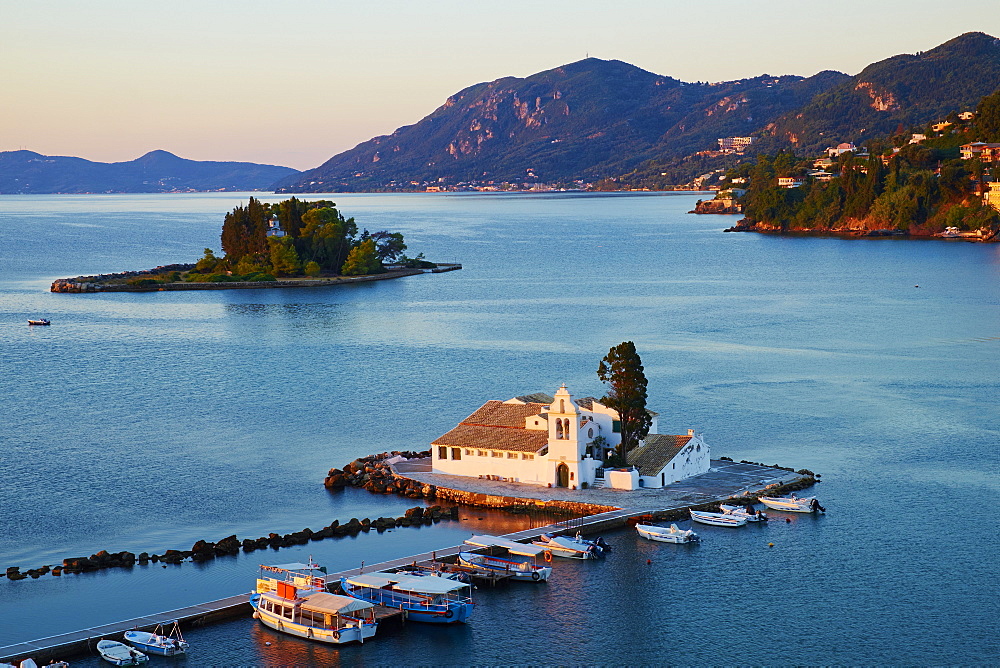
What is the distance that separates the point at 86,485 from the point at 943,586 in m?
26.1

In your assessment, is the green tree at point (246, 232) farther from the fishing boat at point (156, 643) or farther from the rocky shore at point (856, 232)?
the fishing boat at point (156, 643)

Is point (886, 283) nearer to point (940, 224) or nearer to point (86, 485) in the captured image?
point (940, 224)

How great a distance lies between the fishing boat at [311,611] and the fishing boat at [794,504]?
13174mm

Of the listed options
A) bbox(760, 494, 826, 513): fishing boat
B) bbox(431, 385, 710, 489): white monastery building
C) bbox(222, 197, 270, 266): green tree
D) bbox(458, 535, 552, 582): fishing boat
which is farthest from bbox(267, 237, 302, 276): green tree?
bbox(458, 535, 552, 582): fishing boat

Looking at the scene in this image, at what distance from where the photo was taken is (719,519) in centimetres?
3403

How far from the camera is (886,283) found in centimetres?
10150

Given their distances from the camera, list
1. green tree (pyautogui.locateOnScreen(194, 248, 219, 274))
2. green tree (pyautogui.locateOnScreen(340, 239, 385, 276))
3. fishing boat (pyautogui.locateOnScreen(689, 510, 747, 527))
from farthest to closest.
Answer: green tree (pyautogui.locateOnScreen(194, 248, 219, 274))
green tree (pyautogui.locateOnScreen(340, 239, 385, 276))
fishing boat (pyautogui.locateOnScreen(689, 510, 747, 527))

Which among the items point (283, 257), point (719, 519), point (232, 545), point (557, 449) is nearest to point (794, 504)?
point (719, 519)

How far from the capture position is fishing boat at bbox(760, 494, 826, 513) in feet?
116

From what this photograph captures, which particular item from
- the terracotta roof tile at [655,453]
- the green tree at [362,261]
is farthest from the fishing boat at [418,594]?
the green tree at [362,261]

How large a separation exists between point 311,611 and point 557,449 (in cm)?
1113

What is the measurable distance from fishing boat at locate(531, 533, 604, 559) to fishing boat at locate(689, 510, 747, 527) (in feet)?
12.7

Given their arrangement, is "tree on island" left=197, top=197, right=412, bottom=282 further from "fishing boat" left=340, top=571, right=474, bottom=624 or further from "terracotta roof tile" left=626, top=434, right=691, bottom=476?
"fishing boat" left=340, top=571, right=474, bottom=624

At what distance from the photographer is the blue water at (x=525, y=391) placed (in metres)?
27.7
